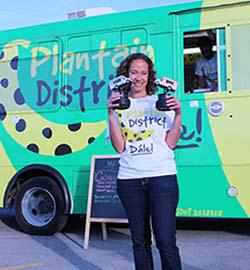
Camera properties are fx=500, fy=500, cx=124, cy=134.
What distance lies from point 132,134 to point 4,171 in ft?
14.3

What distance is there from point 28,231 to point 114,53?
289 cm

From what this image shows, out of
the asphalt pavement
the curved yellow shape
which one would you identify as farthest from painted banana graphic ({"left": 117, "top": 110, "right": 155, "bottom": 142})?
the curved yellow shape

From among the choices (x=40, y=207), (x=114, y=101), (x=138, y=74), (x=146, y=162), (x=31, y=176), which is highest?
(x=138, y=74)

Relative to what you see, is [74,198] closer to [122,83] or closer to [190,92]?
[190,92]

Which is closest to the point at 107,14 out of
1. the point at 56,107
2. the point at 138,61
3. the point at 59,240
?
the point at 56,107

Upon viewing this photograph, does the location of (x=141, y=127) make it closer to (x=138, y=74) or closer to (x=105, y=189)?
(x=138, y=74)

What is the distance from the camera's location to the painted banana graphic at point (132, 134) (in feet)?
11.3

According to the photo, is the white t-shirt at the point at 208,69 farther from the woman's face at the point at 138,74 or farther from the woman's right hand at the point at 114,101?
the woman's right hand at the point at 114,101

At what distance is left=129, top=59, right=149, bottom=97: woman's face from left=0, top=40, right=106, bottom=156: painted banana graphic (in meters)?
3.32

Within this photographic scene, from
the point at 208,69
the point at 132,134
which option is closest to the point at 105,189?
the point at 208,69

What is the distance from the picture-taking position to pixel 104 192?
21.9 ft

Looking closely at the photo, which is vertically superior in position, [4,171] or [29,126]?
[29,126]

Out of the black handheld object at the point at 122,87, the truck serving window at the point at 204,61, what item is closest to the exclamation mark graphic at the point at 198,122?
the truck serving window at the point at 204,61

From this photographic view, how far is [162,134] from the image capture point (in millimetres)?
3436
